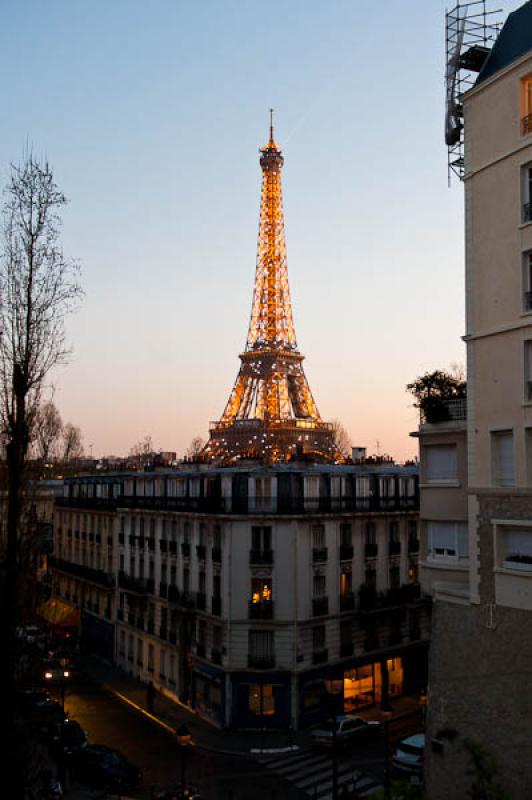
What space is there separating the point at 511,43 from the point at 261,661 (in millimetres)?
26371

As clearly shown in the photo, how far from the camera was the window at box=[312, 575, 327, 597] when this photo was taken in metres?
36.5

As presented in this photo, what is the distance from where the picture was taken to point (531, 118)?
67.9 ft

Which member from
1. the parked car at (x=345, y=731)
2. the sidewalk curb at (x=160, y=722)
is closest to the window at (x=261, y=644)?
the parked car at (x=345, y=731)

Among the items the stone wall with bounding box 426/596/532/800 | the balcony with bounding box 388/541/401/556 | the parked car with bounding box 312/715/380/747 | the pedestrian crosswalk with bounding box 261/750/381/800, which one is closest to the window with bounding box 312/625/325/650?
the parked car with bounding box 312/715/380/747

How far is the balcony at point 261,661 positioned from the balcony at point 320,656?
82.5 inches

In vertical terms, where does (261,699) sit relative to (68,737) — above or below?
above

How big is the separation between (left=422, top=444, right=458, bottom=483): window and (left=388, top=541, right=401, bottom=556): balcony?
17523mm

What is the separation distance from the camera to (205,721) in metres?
36.4

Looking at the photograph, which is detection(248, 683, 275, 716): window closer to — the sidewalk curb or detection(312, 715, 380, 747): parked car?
detection(312, 715, 380, 747): parked car

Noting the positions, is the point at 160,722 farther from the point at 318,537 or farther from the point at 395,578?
the point at 395,578

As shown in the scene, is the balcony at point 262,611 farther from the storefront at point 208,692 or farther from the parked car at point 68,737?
the parked car at point 68,737

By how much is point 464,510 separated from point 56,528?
152 feet

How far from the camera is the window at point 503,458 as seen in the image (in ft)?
68.2

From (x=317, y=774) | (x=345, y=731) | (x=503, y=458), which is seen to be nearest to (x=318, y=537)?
(x=345, y=731)
